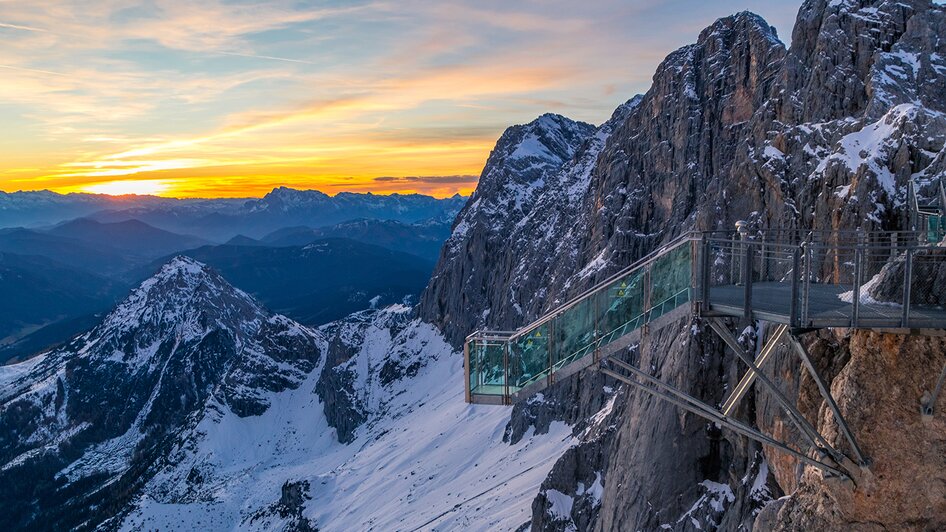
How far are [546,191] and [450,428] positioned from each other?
68296 mm

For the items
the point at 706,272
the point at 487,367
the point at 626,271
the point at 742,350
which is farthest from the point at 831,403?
the point at 487,367

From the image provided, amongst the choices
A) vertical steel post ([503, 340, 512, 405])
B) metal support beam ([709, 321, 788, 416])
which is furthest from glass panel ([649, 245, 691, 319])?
vertical steel post ([503, 340, 512, 405])

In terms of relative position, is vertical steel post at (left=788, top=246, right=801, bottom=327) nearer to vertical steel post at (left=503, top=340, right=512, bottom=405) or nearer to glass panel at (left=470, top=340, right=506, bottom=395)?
vertical steel post at (left=503, top=340, right=512, bottom=405)

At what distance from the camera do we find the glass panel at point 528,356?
47.8ft

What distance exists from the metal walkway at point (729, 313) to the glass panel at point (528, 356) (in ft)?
0.08

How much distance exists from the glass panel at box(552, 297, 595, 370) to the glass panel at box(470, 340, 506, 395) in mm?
1283

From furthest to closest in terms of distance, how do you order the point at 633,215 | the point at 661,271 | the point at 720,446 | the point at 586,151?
the point at 586,151
the point at 633,215
the point at 720,446
the point at 661,271

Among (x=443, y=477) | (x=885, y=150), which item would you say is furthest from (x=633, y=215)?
(x=885, y=150)

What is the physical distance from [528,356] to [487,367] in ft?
3.38

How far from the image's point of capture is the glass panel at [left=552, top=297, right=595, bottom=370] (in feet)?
46.2

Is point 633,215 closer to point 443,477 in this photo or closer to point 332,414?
point 443,477

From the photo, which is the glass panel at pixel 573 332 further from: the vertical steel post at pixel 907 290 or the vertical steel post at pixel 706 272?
the vertical steel post at pixel 907 290

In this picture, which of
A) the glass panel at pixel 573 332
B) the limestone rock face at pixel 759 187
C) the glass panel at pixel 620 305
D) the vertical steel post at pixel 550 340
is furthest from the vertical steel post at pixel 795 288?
the vertical steel post at pixel 550 340

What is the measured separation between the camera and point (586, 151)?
509ft
